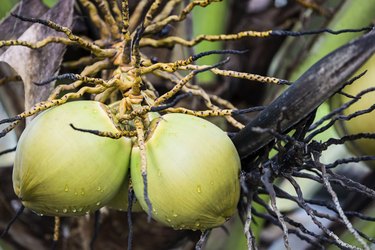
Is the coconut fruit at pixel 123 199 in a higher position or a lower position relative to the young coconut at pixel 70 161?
lower

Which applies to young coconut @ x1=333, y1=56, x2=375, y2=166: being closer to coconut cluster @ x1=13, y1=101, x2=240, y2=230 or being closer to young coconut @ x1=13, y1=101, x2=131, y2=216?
coconut cluster @ x1=13, y1=101, x2=240, y2=230

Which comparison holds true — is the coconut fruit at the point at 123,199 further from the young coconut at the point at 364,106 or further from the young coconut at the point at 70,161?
the young coconut at the point at 364,106

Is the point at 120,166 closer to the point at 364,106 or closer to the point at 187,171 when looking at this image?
the point at 187,171

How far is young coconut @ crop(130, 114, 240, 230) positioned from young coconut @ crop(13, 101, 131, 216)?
0.04 m

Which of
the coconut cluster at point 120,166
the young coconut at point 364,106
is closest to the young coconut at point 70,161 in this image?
the coconut cluster at point 120,166

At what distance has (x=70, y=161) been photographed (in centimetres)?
78

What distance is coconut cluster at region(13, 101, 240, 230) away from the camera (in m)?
0.79

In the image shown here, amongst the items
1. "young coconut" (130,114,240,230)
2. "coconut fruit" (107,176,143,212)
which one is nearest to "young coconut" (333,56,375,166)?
"young coconut" (130,114,240,230)

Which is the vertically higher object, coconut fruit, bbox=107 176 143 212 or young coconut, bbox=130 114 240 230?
young coconut, bbox=130 114 240 230

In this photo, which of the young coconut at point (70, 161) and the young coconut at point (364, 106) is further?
the young coconut at point (364, 106)

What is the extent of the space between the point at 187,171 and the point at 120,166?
0.30 feet

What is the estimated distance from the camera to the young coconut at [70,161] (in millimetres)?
787

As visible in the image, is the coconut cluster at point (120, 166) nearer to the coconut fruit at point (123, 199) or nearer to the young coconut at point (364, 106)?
the coconut fruit at point (123, 199)

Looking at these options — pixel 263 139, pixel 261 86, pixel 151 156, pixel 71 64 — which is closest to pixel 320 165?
pixel 263 139
